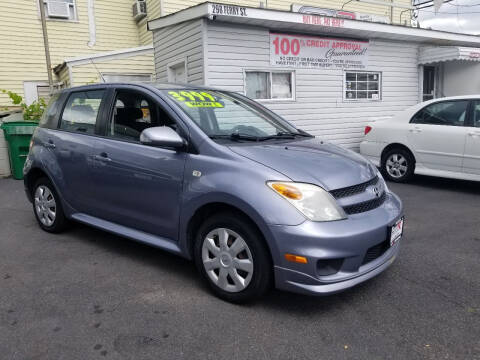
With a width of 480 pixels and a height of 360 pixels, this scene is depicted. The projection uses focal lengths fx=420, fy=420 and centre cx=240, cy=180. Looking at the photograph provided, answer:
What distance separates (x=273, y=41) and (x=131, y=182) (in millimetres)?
6635

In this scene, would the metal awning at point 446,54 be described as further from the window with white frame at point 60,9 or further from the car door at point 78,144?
the window with white frame at point 60,9

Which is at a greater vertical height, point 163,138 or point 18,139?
point 163,138

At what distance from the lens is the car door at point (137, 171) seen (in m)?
3.27

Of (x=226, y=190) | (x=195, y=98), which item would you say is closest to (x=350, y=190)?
(x=226, y=190)

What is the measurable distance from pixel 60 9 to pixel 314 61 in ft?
28.7

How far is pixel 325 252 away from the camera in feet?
8.57

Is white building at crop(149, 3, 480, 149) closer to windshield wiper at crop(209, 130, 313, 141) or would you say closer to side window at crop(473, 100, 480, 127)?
side window at crop(473, 100, 480, 127)

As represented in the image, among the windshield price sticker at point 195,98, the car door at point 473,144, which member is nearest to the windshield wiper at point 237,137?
the windshield price sticker at point 195,98

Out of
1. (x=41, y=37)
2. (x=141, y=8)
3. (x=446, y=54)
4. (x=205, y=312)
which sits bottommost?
(x=205, y=312)

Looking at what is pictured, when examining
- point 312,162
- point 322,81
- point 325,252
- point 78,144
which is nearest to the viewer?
point 325,252

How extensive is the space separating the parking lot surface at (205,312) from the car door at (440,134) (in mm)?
2732

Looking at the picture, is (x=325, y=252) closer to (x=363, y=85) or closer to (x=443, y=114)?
(x=443, y=114)

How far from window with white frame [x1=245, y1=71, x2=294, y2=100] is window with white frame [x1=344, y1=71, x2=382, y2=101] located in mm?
1703

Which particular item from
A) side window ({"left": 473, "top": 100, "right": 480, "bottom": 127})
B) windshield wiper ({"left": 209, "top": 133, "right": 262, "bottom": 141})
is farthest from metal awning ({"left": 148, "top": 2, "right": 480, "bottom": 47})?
windshield wiper ({"left": 209, "top": 133, "right": 262, "bottom": 141})
